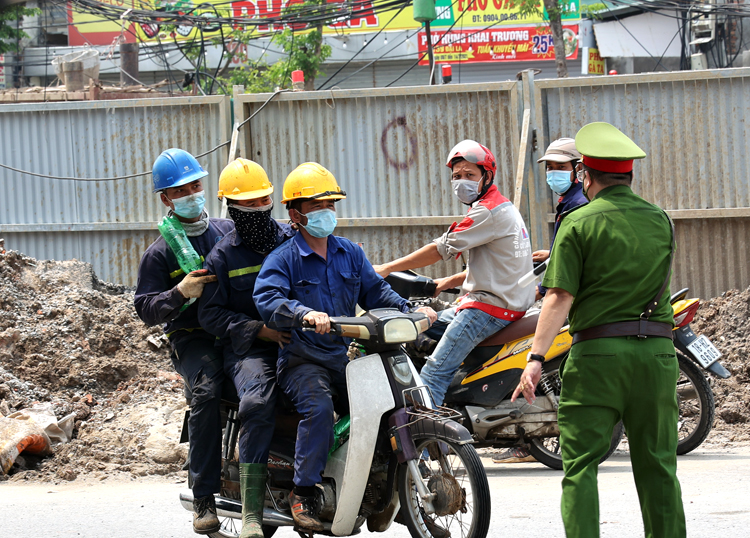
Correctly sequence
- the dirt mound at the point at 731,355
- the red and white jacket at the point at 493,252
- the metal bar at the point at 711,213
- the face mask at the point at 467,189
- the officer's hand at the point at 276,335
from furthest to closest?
1. the metal bar at the point at 711,213
2. the dirt mound at the point at 731,355
3. the face mask at the point at 467,189
4. the red and white jacket at the point at 493,252
5. the officer's hand at the point at 276,335

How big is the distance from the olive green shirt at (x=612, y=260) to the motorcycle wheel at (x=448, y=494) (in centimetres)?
78

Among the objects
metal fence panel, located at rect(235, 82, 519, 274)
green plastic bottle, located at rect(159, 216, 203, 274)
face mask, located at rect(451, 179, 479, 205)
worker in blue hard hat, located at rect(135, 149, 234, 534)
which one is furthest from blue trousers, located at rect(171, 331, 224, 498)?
metal fence panel, located at rect(235, 82, 519, 274)

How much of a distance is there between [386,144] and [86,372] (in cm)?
429

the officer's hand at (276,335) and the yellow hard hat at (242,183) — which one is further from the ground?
the yellow hard hat at (242,183)

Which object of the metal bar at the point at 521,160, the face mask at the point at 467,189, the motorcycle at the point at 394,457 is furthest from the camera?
the metal bar at the point at 521,160

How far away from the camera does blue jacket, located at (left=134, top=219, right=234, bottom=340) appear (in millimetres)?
4438

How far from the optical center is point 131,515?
534 cm

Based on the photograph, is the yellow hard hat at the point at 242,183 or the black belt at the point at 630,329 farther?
the yellow hard hat at the point at 242,183

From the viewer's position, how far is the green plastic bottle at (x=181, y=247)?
4.64 m

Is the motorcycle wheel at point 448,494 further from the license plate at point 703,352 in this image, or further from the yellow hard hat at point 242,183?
the license plate at point 703,352

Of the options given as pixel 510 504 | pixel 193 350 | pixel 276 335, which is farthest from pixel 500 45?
pixel 276 335

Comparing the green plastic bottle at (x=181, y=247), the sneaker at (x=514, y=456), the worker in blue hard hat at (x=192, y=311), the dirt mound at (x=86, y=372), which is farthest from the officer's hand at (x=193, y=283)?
the sneaker at (x=514, y=456)

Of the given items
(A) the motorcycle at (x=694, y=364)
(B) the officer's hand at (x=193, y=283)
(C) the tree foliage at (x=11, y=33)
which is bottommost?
(A) the motorcycle at (x=694, y=364)

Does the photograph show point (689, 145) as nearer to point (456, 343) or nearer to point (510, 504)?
point (456, 343)
